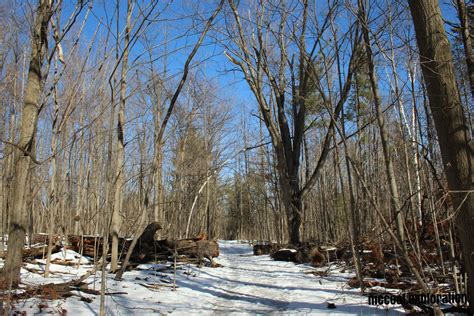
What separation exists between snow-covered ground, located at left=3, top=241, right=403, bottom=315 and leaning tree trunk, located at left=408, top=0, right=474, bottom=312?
119 centimetres

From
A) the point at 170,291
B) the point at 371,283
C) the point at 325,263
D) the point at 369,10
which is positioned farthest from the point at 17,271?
the point at 325,263

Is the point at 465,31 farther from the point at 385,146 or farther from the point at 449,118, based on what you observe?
the point at 449,118

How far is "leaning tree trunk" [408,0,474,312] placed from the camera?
314 cm

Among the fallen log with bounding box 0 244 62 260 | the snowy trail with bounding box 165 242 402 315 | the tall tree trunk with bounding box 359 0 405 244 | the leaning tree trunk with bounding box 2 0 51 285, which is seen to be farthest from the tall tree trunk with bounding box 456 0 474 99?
the fallen log with bounding box 0 244 62 260

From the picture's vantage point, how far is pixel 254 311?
4.24 m

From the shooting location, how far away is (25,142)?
4176mm

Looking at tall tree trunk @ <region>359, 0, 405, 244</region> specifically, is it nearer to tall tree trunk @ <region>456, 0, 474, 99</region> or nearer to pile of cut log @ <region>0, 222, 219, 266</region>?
tall tree trunk @ <region>456, 0, 474, 99</region>

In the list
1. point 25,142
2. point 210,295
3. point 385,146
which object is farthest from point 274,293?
point 25,142

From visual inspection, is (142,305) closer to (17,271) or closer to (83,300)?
(83,300)

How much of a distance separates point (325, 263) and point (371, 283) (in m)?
3.45

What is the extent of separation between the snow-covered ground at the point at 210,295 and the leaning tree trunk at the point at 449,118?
3.89ft

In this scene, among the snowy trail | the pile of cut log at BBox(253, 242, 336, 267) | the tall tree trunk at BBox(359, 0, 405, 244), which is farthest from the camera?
the pile of cut log at BBox(253, 242, 336, 267)

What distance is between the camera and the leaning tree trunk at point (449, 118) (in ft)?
10.3

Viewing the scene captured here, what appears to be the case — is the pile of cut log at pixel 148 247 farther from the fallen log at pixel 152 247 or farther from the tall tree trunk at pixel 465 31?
the tall tree trunk at pixel 465 31
